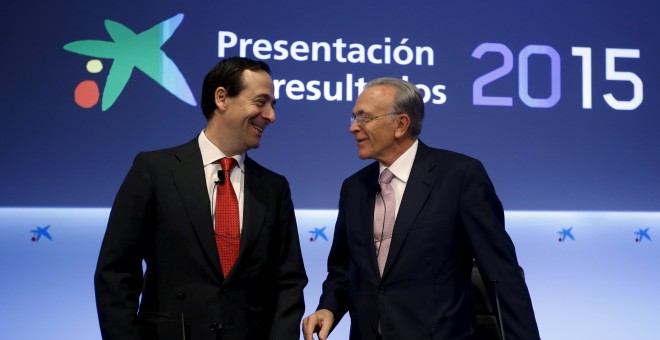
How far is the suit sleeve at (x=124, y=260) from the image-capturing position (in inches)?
81.6

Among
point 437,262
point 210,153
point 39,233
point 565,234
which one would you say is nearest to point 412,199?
point 437,262

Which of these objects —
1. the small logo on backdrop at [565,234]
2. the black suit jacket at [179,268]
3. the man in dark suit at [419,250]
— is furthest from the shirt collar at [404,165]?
the small logo on backdrop at [565,234]

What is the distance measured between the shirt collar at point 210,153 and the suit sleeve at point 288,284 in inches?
8.0

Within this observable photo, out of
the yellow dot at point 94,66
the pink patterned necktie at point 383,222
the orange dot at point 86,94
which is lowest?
the pink patterned necktie at point 383,222

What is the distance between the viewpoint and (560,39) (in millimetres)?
4219

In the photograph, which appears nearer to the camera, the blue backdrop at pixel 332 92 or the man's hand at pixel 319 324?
the man's hand at pixel 319 324

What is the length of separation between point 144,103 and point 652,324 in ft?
10.5

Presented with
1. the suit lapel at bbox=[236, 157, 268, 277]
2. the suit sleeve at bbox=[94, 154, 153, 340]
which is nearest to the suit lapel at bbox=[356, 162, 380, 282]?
the suit lapel at bbox=[236, 157, 268, 277]

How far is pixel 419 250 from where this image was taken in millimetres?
2344

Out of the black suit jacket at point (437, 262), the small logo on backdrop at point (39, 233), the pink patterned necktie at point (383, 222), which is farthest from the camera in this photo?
the small logo on backdrop at point (39, 233)

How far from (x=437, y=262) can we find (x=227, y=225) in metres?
0.71

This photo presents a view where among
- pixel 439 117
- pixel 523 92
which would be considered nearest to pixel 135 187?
pixel 439 117

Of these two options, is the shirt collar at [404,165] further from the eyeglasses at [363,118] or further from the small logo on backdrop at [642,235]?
the small logo on backdrop at [642,235]

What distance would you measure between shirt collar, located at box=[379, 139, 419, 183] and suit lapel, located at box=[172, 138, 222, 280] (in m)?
0.69
